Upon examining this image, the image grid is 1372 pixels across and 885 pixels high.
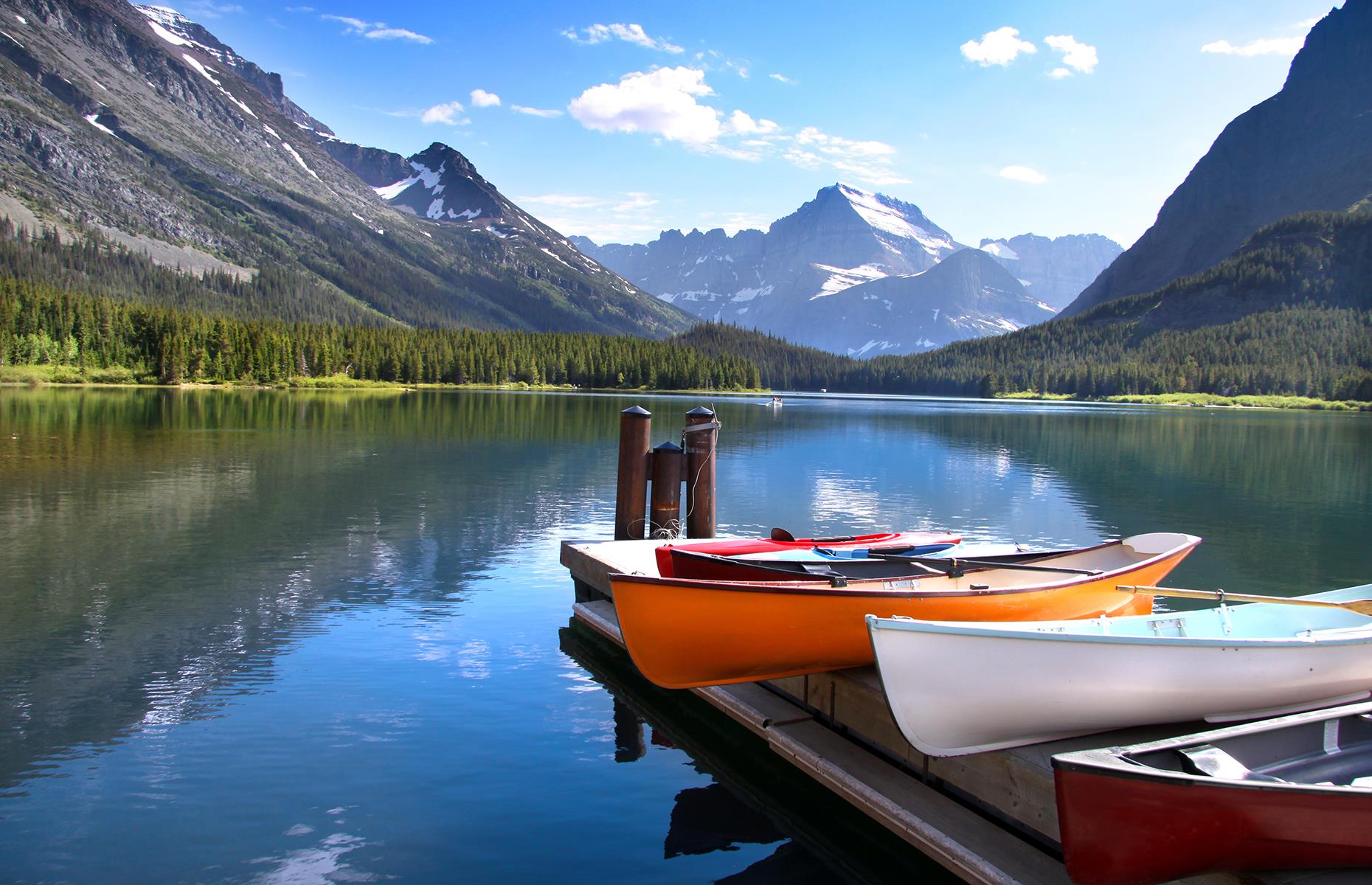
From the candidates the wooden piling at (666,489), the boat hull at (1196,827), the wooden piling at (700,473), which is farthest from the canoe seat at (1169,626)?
the wooden piling at (666,489)

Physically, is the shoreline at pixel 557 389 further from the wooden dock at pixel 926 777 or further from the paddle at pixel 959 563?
the wooden dock at pixel 926 777

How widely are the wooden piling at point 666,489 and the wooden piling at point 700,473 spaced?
37 cm

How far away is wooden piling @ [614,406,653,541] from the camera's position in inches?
637

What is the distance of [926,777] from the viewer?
802cm

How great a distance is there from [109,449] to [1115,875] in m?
41.1

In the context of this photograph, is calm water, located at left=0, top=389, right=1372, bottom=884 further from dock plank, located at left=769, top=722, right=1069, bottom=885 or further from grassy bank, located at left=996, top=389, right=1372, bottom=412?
grassy bank, located at left=996, top=389, right=1372, bottom=412

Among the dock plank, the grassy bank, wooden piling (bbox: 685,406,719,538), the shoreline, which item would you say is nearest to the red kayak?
the dock plank

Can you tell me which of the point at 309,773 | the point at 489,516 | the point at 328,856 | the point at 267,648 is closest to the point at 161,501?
the point at 489,516

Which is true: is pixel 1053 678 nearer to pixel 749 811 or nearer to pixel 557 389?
pixel 749 811

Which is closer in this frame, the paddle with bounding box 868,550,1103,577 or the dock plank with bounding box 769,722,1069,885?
the dock plank with bounding box 769,722,1069,885

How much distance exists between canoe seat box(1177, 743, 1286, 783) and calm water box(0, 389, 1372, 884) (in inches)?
103

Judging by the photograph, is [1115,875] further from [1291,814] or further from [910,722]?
[910,722]

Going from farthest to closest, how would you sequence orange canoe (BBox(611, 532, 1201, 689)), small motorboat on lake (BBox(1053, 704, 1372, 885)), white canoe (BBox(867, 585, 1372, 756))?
orange canoe (BBox(611, 532, 1201, 689))
white canoe (BBox(867, 585, 1372, 756))
small motorboat on lake (BBox(1053, 704, 1372, 885))

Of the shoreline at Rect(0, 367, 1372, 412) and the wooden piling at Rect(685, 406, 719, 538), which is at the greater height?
the shoreline at Rect(0, 367, 1372, 412)
